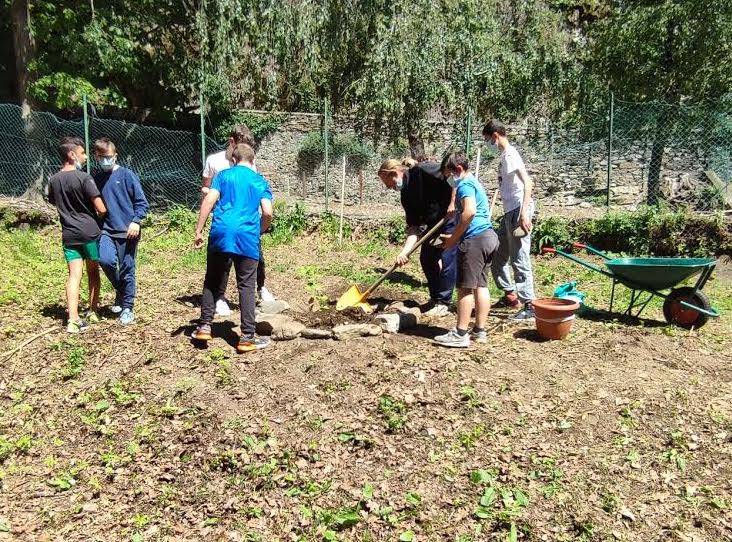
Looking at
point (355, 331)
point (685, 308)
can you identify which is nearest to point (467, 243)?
point (355, 331)

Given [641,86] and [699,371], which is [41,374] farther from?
[641,86]

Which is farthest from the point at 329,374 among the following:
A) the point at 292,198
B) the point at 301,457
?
the point at 292,198

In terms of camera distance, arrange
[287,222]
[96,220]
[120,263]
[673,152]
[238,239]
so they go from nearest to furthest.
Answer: [238,239] < [96,220] < [120,263] < [287,222] < [673,152]

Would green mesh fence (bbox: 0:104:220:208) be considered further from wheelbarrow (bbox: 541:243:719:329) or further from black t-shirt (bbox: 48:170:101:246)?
wheelbarrow (bbox: 541:243:719:329)

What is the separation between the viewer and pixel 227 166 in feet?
17.9

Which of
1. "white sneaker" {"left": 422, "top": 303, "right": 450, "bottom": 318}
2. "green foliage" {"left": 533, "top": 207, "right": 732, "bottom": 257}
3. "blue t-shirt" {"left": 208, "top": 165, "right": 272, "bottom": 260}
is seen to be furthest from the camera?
"green foliage" {"left": 533, "top": 207, "right": 732, "bottom": 257}

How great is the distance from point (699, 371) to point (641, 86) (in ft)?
31.5

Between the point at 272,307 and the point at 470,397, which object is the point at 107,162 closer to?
the point at 272,307

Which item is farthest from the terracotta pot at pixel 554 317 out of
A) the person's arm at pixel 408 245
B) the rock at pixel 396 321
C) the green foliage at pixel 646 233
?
the green foliage at pixel 646 233

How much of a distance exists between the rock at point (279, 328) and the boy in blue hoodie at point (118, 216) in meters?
1.31

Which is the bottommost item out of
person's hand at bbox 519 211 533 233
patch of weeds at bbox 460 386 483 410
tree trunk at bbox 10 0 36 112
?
patch of weeds at bbox 460 386 483 410

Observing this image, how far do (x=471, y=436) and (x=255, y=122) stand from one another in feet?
36.3

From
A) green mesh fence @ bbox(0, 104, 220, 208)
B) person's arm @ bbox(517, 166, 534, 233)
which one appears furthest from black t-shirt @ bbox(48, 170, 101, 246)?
green mesh fence @ bbox(0, 104, 220, 208)

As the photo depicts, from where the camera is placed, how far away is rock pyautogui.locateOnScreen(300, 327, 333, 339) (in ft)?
15.8
